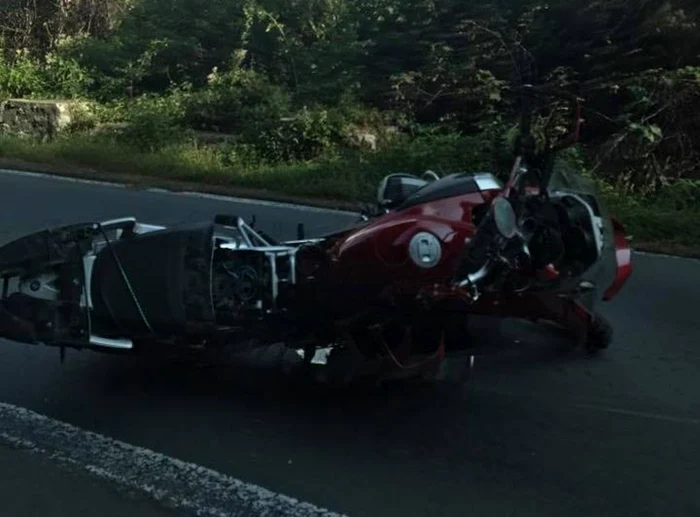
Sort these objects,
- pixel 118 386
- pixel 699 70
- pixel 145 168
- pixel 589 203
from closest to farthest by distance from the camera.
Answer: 1. pixel 589 203
2. pixel 118 386
3. pixel 699 70
4. pixel 145 168

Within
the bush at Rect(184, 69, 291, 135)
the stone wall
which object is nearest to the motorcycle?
the bush at Rect(184, 69, 291, 135)

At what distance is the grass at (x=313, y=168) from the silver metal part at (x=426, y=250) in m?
5.78

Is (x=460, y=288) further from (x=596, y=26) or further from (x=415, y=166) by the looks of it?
(x=596, y=26)

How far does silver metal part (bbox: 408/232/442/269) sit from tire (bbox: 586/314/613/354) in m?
1.58

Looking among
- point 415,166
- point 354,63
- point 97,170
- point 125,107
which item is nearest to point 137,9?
point 125,107

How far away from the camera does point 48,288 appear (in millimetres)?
5195

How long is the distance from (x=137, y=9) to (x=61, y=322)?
17.4 m

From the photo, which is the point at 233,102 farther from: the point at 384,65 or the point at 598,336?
the point at 598,336

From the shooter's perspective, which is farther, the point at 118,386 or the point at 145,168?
the point at 145,168

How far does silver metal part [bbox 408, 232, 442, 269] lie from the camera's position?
4.86m

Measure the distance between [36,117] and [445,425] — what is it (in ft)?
43.5

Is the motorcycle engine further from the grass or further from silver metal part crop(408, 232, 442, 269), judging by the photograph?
the grass

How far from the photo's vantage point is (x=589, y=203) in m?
5.11

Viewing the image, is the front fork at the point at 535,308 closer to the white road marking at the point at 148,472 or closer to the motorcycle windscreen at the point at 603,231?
the motorcycle windscreen at the point at 603,231
